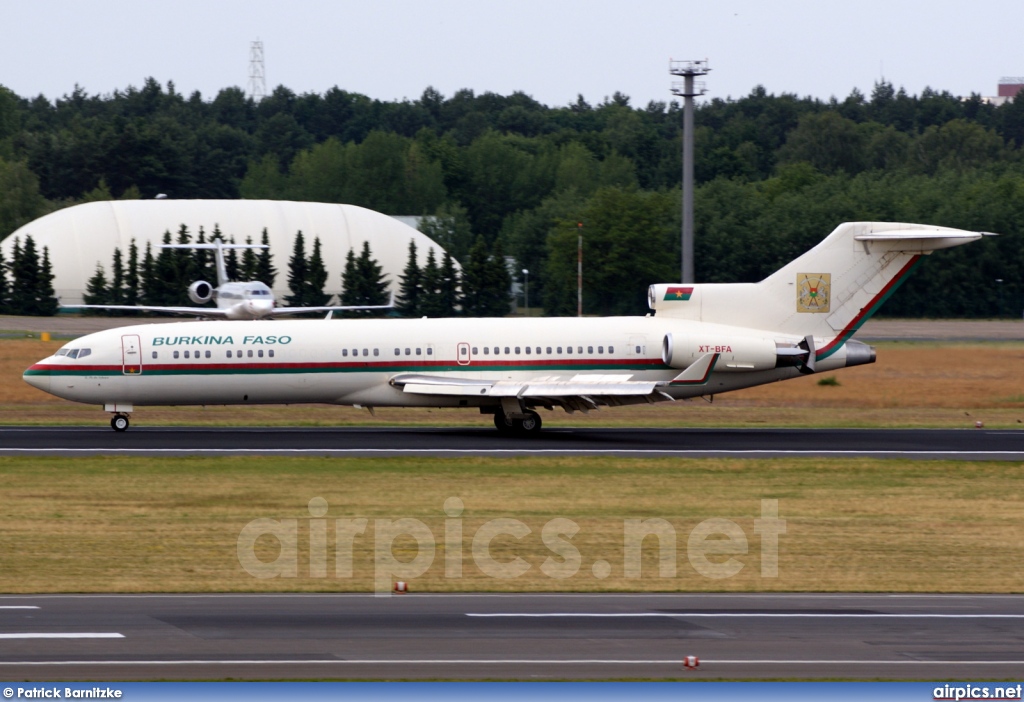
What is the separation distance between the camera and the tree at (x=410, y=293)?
84.1 meters

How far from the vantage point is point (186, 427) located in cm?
3756

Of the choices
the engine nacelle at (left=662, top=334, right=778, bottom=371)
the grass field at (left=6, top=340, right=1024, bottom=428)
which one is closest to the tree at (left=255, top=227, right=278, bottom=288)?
the grass field at (left=6, top=340, right=1024, bottom=428)

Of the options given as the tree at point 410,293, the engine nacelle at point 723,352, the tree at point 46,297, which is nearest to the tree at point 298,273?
the tree at point 410,293

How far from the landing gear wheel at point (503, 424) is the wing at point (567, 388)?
2.76 feet

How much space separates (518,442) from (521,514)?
10.8m

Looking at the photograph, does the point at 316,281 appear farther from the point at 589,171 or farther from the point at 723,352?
the point at 723,352

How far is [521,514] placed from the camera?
2355 centimetres

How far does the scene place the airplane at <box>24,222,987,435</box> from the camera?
3519 cm

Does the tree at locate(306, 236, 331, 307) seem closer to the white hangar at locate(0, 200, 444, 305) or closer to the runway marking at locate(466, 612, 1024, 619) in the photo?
the white hangar at locate(0, 200, 444, 305)

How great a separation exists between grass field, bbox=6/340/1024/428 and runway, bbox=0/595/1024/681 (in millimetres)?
22725

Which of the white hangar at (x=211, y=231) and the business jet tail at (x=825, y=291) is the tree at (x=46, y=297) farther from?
the business jet tail at (x=825, y=291)

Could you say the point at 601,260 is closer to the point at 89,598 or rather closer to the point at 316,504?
the point at 316,504

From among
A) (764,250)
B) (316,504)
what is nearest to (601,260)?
(764,250)

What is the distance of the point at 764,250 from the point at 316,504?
227ft
